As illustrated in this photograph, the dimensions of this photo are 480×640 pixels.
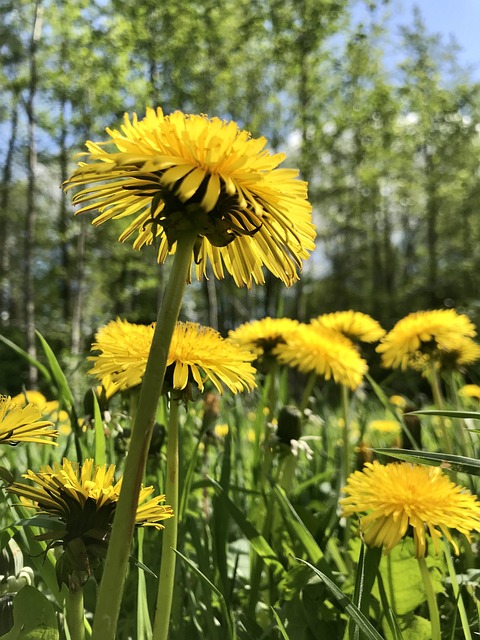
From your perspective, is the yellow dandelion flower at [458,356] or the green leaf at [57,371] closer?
the green leaf at [57,371]

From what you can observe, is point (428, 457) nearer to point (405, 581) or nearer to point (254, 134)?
point (405, 581)

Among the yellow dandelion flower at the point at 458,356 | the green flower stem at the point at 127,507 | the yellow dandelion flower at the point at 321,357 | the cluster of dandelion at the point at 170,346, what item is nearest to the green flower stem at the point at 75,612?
the cluster of dandelion at the point at 170,346

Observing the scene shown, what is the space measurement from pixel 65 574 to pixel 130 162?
1.25 feet

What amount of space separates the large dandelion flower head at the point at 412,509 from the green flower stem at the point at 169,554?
0.25 metres

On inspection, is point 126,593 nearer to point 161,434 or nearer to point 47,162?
point 161,434

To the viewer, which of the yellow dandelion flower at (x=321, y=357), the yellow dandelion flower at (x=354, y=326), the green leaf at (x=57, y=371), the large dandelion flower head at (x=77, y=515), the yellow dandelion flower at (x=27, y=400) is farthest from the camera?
the yellow dandelion flower at (x=354, y=326)

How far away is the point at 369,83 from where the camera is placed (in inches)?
556

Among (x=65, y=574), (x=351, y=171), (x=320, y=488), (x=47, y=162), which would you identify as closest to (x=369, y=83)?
(x=351, y=171)

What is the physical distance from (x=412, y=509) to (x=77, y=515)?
40 cm

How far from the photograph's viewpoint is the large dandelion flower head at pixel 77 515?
50 cm

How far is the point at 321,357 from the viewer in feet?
3.60

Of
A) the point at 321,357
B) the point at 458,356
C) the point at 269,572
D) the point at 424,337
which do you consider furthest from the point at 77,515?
the point at 458,356

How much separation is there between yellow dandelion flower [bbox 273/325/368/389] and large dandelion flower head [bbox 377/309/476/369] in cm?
11

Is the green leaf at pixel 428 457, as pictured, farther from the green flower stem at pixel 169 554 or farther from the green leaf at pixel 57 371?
the green leaf at pixel 57 371
